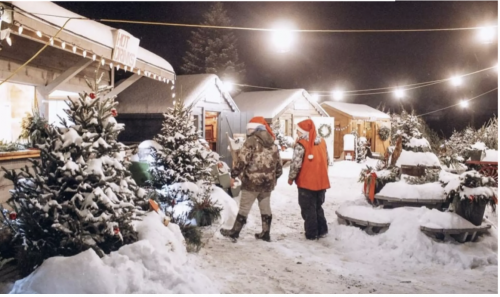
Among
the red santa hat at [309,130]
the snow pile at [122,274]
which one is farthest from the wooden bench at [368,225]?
the snow pile at [122,274]

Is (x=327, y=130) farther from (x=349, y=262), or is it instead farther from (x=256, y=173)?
(x=349, y=262)

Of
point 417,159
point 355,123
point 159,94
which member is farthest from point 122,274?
point 355,123

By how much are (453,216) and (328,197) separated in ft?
16.0

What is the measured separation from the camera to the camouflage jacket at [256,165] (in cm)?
646

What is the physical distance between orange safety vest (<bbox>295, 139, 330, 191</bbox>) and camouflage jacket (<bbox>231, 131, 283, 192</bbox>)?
0.52m

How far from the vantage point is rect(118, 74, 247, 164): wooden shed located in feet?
42.5

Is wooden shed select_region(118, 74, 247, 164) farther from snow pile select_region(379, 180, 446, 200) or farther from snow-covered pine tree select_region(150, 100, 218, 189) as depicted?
snow pile select_region(379, 180, 446, 200)

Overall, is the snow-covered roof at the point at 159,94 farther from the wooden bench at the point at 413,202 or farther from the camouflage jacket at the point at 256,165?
Answer: the wooden bench at the point at 413,202

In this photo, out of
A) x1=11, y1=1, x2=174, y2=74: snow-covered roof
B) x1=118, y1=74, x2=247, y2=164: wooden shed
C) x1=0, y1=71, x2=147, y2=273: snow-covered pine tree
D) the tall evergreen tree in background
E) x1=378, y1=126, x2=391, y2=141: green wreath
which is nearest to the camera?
x1=0, y1=71, x2=147, y2=273: snow-covered pine tree

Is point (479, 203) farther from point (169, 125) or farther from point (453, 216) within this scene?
point (169, 125)

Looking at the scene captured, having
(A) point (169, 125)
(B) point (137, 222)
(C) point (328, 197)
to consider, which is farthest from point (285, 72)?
(B) point (137, 222)

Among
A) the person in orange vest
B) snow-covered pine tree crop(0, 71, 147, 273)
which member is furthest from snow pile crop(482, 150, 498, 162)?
snow-covered pine tree crop(0, 71, 147, 273)

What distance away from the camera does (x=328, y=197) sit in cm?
1132

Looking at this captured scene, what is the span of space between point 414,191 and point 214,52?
3716 centimetres
